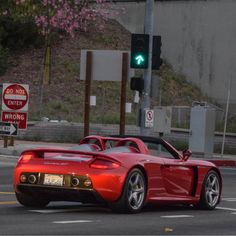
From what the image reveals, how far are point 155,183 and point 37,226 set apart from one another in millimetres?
2729

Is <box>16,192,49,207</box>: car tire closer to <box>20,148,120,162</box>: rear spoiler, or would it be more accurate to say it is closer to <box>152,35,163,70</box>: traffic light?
<box>20,148,120,162</box>: rear spoiler

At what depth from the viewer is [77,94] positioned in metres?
42.3

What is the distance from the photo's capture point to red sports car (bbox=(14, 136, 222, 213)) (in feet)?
39.5

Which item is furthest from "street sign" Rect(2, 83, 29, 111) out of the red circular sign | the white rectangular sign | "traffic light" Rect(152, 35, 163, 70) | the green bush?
the green bush

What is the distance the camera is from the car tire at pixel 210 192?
13898 millimetres

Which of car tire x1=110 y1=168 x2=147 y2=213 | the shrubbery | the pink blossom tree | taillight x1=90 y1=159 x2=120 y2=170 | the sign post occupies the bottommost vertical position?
car tire x1=110 y1=168 x2=147 y2=213

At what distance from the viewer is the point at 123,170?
12.1m

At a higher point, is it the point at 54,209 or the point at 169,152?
the point at 169,152

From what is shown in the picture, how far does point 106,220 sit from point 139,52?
47.3ft

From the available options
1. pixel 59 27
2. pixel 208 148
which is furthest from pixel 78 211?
pixel 59 27

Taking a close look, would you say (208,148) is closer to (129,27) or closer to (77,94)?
(77,94)

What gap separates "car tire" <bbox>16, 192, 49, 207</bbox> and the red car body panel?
0.20 meters

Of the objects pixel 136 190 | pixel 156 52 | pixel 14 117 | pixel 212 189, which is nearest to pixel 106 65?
pixel 14 117

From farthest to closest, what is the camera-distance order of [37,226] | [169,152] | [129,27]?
[129,27], [169,152], [37,226]
